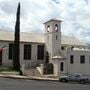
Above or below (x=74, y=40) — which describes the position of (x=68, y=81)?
below

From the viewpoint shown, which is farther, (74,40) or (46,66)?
(74,40)

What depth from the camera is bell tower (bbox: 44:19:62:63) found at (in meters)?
63.0

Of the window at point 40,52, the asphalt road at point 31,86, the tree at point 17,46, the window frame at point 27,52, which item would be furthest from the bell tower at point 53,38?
the asphalt road at point 31,86

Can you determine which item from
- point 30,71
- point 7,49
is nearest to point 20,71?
point 30,71

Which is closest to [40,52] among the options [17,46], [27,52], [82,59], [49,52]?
[49,52]

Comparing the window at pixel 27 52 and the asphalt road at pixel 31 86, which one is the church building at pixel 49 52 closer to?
the window at pixel 27 52

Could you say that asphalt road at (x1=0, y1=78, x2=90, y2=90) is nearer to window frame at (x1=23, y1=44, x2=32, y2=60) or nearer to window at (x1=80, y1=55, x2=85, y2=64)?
window at (x1=80, y1=55, x2=85, y2=64)

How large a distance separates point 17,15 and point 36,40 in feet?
27.5

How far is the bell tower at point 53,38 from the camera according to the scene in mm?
63028

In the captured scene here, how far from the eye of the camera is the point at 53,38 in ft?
207

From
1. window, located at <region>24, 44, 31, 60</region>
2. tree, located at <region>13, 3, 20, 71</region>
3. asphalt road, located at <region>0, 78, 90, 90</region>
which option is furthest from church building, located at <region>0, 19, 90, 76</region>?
asphalt road, located at <region>0, 78, 90, 90</region>

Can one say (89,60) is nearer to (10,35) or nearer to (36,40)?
(36,40)

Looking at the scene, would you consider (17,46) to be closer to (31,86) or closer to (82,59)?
(82,59)

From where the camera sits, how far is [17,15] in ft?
196
